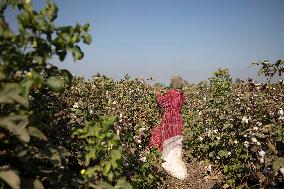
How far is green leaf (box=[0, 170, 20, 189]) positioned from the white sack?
4939 mm

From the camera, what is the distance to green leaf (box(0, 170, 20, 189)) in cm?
195

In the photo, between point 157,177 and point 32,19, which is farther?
point 157,177

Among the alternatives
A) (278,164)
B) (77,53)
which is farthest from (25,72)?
(278,164)

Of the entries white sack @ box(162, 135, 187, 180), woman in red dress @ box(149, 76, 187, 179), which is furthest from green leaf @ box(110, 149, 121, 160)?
woman in red dress @ box(149, 76, 187, 179)

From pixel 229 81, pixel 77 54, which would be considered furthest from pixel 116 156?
pixel 229 81

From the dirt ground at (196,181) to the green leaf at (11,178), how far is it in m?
4.24

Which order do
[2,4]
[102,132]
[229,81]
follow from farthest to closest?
[229,81]
[102,132]
[2,4]

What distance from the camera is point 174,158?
22.5ft

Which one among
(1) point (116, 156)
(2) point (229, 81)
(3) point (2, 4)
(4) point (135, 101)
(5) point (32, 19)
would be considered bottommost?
(1) point (116, 156)

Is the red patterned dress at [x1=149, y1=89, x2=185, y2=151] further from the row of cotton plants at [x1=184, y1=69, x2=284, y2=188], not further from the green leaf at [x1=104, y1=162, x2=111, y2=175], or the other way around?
the green leaf at [x1=104, y1=162, x2=111, y2=175]

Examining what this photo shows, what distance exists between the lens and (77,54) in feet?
7.26

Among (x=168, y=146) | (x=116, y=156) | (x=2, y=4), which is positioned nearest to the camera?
(x=2, y=4)

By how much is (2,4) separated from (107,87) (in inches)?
337

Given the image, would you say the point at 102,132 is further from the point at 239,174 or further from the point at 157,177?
the point at 239,174
